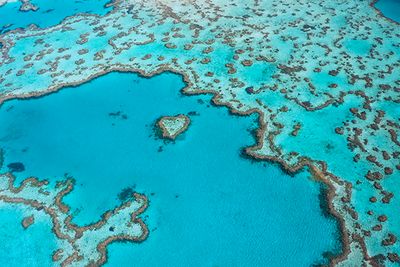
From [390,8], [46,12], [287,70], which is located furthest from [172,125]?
[390,8]

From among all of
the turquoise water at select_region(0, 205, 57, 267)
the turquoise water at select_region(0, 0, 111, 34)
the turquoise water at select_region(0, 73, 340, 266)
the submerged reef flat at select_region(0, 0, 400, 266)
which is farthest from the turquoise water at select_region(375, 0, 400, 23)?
the turquoise water at select_region(0, 205, 57, 267)

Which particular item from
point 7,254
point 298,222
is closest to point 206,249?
point 298,222

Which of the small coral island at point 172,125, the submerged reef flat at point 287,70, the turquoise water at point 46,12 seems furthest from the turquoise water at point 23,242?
the turquoise water at point 46,12

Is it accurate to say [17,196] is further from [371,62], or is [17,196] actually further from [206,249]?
[371,62]

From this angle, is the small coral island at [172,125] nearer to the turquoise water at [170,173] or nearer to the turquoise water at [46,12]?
the turquoise water at [170,173]

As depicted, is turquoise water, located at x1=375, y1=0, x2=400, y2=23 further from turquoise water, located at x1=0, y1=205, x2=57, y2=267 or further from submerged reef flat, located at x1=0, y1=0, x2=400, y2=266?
turquoise water, located at x1=0, y1=205, x2=57, y2=267

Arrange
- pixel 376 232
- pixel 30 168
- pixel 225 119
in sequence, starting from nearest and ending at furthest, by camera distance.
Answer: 1. pixel 376 232
2. pixel 30 168
3. pixel 225 119

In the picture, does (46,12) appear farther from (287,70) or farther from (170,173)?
(170,173)
